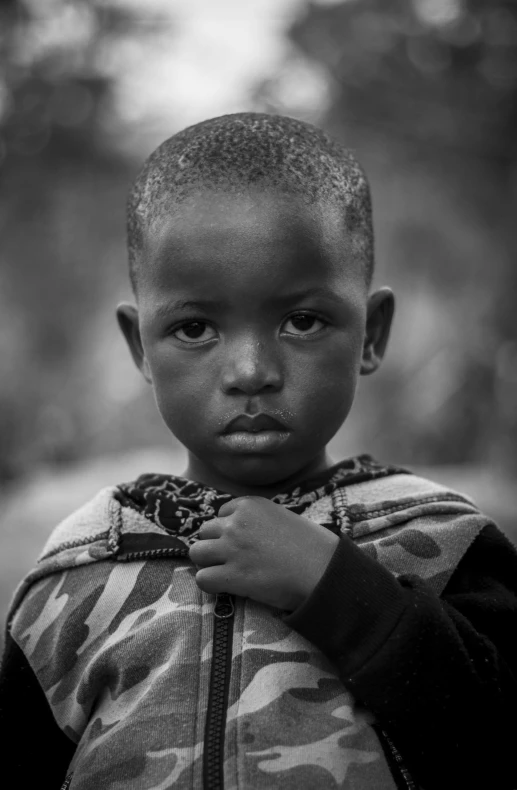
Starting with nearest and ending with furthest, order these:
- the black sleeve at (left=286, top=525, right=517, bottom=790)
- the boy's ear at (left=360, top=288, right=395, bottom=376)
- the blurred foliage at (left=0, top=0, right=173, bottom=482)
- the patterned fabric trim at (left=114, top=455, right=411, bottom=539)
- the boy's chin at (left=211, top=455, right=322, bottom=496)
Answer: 1. the black sleeve at (left=286, top=525, right=517, bottom=790)
2. the boy's chin at (left=211, top=455, right=322, bottom=496)
3. the patterned fabric trim at (left=114, top=455, right=411, bottom=539)
4. the boy's ear at (left=360, top=288, right=395, bottom=376)
5. the blurred foliage at (left=0, top=0, right=173, bottom=482)

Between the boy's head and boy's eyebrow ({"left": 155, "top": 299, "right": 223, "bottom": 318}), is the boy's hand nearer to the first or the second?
the boy's head

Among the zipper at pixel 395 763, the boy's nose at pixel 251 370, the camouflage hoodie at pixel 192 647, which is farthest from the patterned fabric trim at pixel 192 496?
the zipper at pixel 395 763

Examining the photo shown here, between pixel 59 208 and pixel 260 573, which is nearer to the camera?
pixel 260 573

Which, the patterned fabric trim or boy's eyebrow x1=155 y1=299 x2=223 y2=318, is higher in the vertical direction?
boy's eyebrow x1=155 y1=299 x2=223 y2=318

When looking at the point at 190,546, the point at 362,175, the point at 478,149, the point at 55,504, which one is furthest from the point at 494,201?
the point at 190,546

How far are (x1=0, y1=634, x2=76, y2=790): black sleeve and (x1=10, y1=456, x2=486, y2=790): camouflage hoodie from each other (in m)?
0.07

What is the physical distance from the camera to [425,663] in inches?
62.8

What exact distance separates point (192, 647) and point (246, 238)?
2.76ft

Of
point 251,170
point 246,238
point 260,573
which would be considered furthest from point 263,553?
point 251,170

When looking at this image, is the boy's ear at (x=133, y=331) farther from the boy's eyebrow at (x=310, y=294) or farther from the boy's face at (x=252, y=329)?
the boy's eyebrow at (x=310, y=294)

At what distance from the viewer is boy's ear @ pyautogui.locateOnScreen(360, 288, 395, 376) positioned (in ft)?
6.72

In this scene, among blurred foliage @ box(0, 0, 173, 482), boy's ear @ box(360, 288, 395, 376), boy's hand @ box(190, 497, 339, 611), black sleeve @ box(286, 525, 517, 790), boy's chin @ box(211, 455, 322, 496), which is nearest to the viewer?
black sleeve @ box(286, 525, 517, 790)

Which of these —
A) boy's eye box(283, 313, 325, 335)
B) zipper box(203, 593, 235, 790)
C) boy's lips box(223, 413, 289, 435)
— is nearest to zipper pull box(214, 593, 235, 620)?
zipper box(203, 593, 235, 790)

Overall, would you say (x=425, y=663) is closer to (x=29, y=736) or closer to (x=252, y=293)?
(x=252, y=293)
